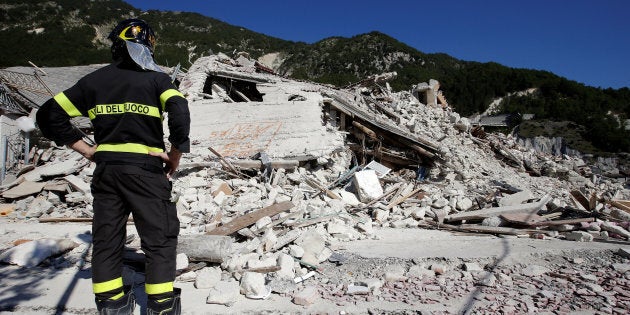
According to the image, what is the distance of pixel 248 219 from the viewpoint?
4.37 meters

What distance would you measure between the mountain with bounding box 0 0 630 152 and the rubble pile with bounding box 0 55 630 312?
16.5 metres

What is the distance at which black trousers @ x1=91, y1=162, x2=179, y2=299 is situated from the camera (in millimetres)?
2109

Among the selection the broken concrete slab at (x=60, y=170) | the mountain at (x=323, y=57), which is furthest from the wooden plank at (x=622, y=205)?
the mountain at (x=323, y=57)

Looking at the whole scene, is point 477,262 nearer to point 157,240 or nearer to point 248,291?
point 248,291

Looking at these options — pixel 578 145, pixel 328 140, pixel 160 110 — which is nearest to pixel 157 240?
pixel 160 110

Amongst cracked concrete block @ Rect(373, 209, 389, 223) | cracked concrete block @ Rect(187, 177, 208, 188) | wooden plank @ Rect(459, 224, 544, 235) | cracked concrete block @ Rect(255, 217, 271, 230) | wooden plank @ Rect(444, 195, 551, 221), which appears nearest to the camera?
cracked concrete block @ Rect(255, 217, 271, 230)

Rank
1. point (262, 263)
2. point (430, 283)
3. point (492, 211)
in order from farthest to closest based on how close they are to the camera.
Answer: point (492, 211) < point (262, 263) < point (430, 283)

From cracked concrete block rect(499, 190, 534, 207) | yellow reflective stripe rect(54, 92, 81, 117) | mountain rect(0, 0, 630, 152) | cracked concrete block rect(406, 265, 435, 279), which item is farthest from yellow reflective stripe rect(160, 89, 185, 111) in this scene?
mountain rect(0, 0, 630, 152)

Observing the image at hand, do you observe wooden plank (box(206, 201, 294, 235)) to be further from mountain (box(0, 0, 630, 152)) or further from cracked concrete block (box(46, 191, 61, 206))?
mountain (box(0, 0, 630, 152))

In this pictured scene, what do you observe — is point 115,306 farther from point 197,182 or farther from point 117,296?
point 197,182


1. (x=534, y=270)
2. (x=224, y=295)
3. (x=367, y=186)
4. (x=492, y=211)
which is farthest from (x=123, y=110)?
(x=492, y=211)

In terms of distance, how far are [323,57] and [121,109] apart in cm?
5682

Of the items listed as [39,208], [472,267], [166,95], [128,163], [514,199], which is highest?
[166,95]

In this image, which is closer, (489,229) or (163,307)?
(163,307)
